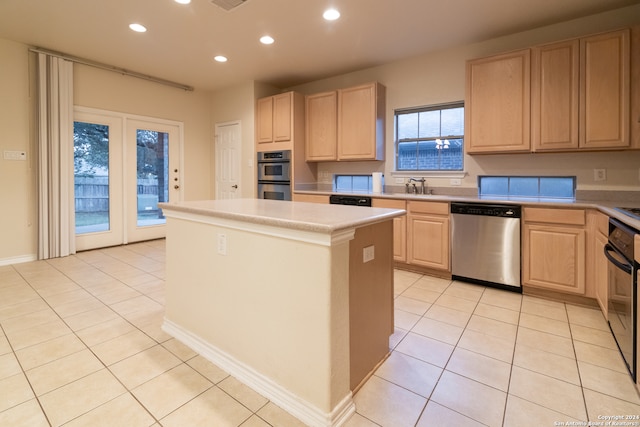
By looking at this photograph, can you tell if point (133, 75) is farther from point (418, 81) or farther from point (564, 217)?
point (564, 217)

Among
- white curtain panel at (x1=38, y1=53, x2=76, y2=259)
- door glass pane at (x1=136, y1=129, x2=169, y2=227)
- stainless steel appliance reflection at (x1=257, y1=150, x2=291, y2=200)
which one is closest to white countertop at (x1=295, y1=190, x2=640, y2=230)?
stainless steel appliance reflection at (x1=257, y1=150, x2=291, y2=200)

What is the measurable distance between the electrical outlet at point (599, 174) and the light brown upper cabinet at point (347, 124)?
7.58ft

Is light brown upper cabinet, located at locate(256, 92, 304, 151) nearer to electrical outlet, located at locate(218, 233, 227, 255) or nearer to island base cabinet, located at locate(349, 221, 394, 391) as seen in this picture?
electrical outlet, located at locate(218, 233, 227, 255)

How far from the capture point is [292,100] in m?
4.85

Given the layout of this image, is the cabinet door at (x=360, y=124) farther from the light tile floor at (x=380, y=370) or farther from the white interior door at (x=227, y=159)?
the light tile floor at (x=380, y=370)

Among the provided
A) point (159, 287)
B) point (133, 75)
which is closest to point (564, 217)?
point (159, 287)

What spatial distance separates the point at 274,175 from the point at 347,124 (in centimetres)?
145

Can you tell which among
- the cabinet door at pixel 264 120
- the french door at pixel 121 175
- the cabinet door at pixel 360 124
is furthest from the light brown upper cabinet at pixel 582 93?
the french door at pixel 121 175

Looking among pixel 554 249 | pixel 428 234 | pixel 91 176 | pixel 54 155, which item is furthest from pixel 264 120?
pixel 554 249

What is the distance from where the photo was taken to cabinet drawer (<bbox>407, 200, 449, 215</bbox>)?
3.44 m

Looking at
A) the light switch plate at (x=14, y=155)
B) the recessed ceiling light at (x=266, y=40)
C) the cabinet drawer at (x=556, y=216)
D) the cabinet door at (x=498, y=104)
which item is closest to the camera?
the cabinet drawer at (x=556, y=216)

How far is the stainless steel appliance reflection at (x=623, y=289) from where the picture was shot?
67.1 inches

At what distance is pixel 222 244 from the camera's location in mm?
1871

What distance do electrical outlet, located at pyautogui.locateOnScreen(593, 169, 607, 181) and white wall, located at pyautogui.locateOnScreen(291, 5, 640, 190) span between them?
0.03 metres
